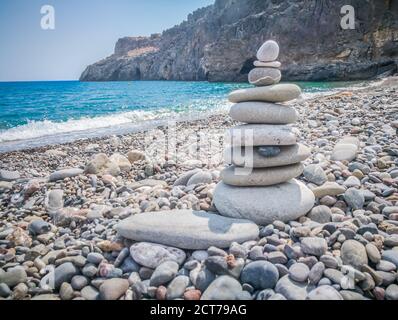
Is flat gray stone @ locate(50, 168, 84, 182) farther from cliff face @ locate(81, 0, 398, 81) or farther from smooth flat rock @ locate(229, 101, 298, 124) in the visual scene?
cliff face @ locate(81, 0, 398, 81)

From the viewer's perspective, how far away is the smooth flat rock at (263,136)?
10.9 feet

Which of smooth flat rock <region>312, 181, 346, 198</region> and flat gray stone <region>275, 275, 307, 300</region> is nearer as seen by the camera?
flat gray stone <region>275, 275, 307, 300</region>

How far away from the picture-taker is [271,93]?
3.39m

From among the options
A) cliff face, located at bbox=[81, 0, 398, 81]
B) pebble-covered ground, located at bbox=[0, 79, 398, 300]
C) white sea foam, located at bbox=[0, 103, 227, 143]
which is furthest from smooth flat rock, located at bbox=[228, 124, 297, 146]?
cliff face, located at bbox=[81, 0, 398, 81]

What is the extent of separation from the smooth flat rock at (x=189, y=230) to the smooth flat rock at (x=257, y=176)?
502 mm

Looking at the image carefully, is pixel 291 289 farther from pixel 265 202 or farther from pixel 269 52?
pixel 269 52

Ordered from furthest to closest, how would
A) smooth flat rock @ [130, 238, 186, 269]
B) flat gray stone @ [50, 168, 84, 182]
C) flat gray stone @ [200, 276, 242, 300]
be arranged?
flat gray stone @ [50, 168, 84, 182] < smooth flat rock @ [130, 238, 186, 269] < flat gray stone @ [200, 276, 242, 300]

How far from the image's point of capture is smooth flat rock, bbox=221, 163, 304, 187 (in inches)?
132

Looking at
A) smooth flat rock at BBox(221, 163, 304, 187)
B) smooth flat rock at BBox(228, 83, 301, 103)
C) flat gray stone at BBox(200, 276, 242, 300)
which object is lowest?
flat gray stone at BBox(200, 276, 242, 300)

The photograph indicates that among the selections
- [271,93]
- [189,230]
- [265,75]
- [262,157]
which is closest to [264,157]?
[262,157]

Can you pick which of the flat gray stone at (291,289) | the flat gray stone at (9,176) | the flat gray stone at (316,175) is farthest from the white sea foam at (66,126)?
the flat gray stone at (291,289)

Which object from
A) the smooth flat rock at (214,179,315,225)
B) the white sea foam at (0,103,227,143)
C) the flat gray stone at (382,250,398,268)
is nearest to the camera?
the flat gray stone at (382,250,398,268)

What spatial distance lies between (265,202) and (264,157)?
559 mm

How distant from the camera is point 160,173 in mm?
5797
